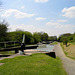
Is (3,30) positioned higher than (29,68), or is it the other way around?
(3,30)

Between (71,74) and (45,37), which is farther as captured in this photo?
(45,37)

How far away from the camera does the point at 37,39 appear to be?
63219 millimetres

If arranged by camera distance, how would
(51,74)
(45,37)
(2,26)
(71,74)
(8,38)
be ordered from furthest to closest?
1. (45,37)
2. (8,38)
3. (2,26)
4. (71,74)
5. (51,74)

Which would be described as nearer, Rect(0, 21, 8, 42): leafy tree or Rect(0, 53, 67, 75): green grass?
Rect(0, 53, 67, 75): green grass

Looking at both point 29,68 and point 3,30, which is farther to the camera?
point 3,30

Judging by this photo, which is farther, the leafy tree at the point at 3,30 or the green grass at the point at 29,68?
the leafy tree at the point at 3,30

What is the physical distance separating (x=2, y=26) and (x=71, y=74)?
1278 inches

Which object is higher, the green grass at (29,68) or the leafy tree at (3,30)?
the leafy tree at (3,30)

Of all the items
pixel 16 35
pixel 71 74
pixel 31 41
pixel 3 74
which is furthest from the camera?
pixel 31 41

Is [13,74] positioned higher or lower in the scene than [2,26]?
lower

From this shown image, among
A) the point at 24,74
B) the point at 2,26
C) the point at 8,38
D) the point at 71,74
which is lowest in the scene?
the point at 71,74

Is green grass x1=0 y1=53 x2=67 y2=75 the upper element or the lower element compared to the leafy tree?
lower

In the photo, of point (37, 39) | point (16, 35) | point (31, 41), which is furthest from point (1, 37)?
point (37, 39)

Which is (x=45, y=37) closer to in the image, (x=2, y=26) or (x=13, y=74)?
(x=2, y=26)
